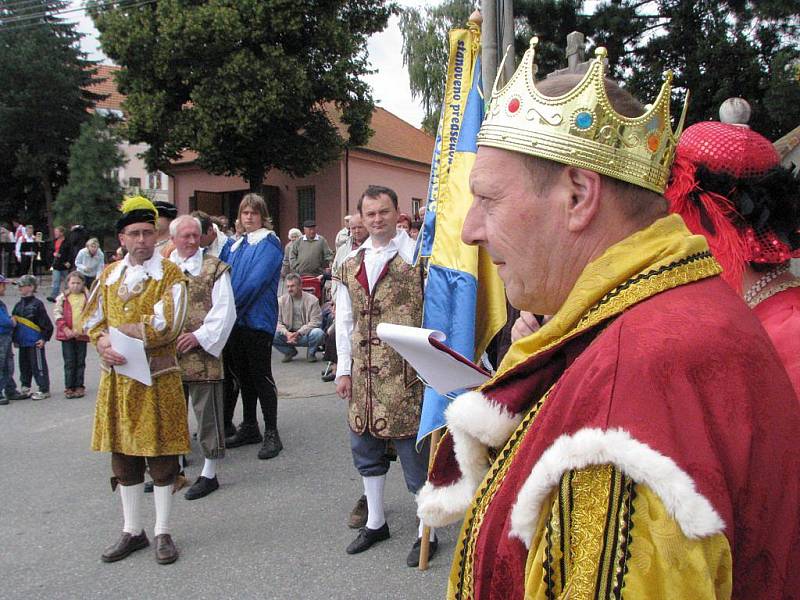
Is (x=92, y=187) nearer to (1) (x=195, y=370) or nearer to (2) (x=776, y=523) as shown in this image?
(1) (x=195, y=370)

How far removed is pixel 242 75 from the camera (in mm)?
19062

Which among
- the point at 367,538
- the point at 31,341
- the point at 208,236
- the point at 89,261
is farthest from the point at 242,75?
the point at 367,538

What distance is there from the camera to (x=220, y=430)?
4629 millimetres

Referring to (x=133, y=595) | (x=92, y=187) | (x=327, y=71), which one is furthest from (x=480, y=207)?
(x=92, y=187)

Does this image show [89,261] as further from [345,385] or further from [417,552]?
[417,552]

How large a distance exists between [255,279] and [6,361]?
369cm

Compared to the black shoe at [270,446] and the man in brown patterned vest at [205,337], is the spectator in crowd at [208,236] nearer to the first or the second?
the man in brown patterned vest at [205,337]

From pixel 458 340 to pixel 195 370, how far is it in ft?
7.17

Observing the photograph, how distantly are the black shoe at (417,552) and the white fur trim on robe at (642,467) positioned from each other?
9.59 ft

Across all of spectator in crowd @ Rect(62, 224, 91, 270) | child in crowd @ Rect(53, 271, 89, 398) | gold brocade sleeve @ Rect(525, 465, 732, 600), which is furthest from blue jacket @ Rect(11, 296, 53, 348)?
spectator in crowd @ Rect(62, 224, 91, 270)

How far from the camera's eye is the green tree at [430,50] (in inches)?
768

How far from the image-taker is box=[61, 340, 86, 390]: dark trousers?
740 cm

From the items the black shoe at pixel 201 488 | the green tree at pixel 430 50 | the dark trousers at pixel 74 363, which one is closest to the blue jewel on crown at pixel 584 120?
the black shoe at pixel 201 488

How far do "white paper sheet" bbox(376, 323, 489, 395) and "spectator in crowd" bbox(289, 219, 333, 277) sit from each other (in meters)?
9.44
